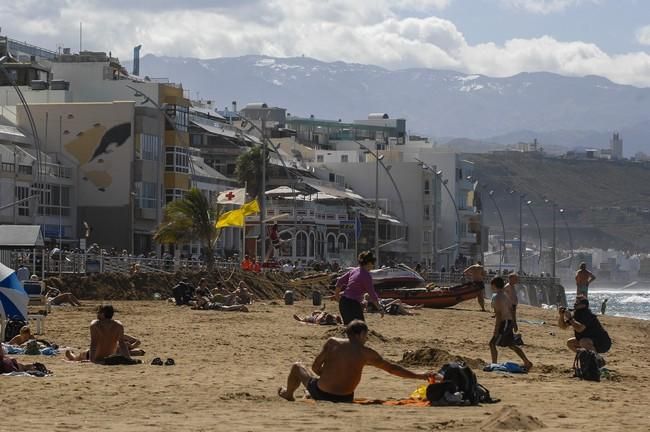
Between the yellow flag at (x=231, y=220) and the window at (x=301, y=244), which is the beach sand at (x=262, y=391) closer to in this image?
the yellow flag at (x=231, y=220)

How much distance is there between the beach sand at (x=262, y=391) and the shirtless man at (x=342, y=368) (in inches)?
11.5

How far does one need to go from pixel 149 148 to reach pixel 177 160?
2970 millimetres

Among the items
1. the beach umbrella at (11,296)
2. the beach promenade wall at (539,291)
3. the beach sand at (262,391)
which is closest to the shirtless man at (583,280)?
the beach sand at (262,391)

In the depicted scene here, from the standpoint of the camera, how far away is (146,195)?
6794cm

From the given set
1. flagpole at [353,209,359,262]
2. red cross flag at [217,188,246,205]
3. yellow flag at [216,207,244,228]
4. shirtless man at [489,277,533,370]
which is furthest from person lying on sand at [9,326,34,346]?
flagpole at [353,209,359,262]

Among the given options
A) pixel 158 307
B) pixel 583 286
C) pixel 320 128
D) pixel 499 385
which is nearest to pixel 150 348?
pixel 499 385

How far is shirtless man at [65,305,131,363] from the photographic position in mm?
18469

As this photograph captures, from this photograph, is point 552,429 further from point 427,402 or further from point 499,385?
point 499,385

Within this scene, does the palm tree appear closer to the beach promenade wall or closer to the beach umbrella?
the beach umbrella

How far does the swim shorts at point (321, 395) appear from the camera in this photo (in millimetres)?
14422

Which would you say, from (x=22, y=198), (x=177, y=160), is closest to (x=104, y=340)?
(x=22, y=198)

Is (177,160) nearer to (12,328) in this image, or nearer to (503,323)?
(12,328)

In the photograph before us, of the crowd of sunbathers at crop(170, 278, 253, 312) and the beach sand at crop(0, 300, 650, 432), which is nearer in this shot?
the beach sand at crop(0, 300, 650, 432)

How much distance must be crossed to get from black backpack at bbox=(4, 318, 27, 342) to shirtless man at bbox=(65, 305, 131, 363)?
2665mm
